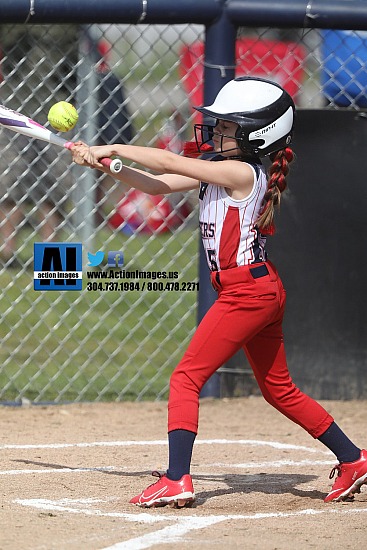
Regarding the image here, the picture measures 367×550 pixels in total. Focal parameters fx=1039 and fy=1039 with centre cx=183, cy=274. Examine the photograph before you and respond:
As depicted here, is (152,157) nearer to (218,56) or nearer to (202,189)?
(202,189)

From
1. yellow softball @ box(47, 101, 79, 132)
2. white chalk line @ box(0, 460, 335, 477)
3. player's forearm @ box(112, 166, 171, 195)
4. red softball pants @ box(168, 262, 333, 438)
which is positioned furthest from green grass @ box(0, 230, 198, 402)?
red softball pants @ box(168, 262, 333, 438)

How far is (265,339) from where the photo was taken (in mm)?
4242

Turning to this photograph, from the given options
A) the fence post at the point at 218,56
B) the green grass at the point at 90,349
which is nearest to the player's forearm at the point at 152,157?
the fence post at the point at 218,56

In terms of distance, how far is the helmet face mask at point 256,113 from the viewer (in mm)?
4062

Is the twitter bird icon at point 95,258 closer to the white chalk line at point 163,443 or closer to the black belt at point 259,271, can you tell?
the white chalk line at point 163,443

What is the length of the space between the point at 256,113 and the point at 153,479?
64.7 inches

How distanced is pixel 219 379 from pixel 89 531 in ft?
9.11

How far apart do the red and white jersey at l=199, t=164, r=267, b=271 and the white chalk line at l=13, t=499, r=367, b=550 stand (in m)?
0.97

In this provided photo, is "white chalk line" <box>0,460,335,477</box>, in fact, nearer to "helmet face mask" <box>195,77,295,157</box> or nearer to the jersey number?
the jersey number

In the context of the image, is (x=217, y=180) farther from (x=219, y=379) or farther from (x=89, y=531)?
(x=219, y=379)

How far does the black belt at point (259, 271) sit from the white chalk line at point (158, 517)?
0.92 m

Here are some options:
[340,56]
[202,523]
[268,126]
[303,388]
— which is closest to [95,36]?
[340,56]

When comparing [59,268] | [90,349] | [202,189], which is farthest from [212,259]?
[90,349]

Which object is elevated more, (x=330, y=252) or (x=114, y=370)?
(x=330, y=252)
